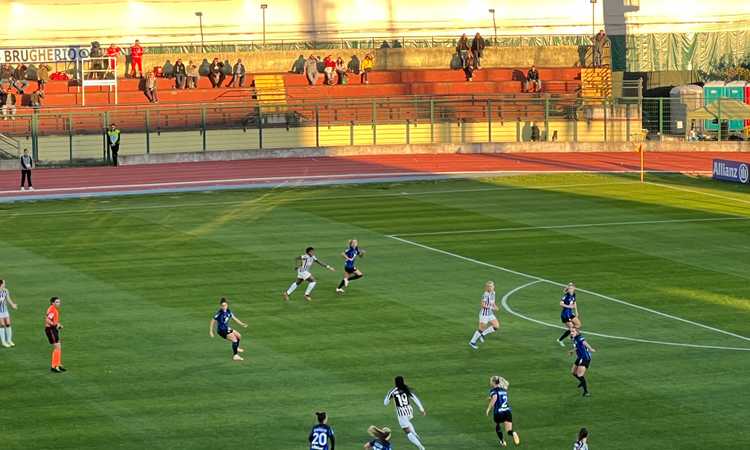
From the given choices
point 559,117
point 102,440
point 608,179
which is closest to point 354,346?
point 102,440

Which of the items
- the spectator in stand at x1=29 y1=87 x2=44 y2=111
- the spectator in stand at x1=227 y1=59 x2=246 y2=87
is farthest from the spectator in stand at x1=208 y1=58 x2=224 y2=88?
the spectator in stand at x1=29 y1=87 x2=44 y2=111

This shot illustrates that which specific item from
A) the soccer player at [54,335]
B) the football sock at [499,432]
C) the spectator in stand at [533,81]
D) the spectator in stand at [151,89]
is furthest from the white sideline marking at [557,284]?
the spectator in stand at [533,81]

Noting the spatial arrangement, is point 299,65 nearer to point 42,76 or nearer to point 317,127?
point 317,127

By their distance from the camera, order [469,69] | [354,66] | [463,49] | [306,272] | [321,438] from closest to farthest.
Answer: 1. [321,438]
2. [306,272]
3. [469,69]
4. [354,66]
5. [463,49]

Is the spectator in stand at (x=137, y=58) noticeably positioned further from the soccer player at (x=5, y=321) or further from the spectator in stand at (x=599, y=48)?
the soccer player at (x=5, y=321)

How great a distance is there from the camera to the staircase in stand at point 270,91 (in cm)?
7069

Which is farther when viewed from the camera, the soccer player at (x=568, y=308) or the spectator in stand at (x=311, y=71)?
the spectator in stand at (x=311, y=71)

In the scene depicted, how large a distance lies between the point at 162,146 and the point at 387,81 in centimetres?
1564

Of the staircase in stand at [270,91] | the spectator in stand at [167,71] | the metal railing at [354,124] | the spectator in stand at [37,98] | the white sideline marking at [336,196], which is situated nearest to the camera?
the white sideline marking at [336,196]

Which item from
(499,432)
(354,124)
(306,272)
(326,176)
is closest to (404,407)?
(499,432)

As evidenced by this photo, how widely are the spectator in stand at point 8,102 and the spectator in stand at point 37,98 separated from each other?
893mm

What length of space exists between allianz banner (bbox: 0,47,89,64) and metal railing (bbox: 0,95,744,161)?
624cm

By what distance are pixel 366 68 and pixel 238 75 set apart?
7.81 metres

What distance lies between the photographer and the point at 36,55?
74000 millimetres
